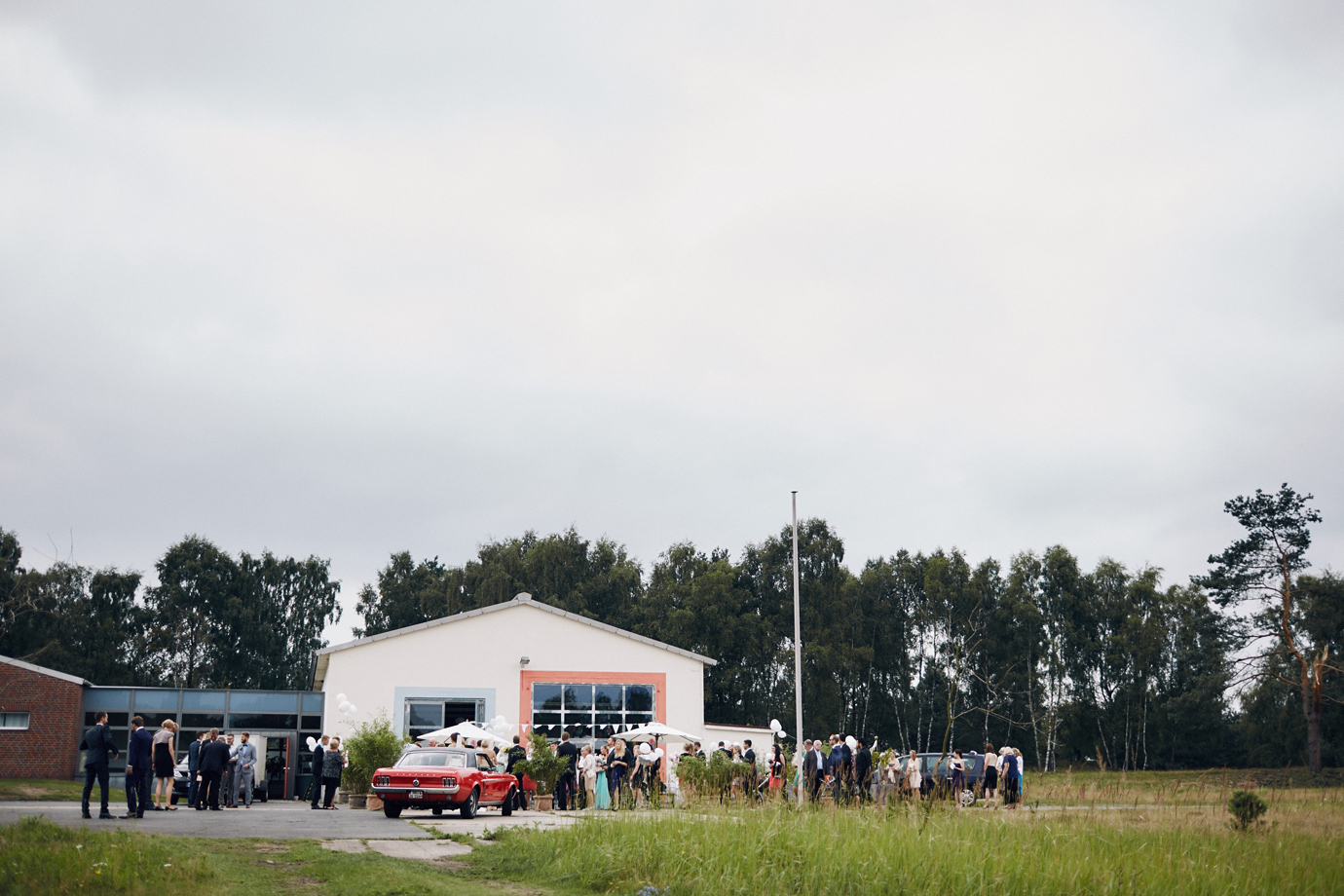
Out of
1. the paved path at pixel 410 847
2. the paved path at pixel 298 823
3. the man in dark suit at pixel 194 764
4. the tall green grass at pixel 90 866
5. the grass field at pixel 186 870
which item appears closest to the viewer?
the tall green grass at pixel 90 866

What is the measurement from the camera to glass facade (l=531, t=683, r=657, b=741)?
36094mm

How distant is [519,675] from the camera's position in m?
36.1

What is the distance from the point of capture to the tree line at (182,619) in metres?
61.8

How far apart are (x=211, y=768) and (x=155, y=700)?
728 inches

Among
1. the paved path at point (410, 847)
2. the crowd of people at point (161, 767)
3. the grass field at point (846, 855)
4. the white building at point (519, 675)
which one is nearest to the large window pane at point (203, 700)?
the white building at point (519, 675)

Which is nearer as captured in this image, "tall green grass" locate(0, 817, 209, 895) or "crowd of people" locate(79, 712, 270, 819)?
"tall green grass" locate(0, 817, 209, 895)

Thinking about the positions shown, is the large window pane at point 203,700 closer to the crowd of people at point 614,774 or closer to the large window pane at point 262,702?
the large window pane at point 262,702

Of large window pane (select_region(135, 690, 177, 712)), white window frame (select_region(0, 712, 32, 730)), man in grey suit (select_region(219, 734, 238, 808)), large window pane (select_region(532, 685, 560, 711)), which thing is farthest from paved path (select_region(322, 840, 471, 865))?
white window frame (select_region(0, 712, 32, 730))

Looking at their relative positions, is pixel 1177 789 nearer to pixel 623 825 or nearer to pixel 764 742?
pixel 623 825

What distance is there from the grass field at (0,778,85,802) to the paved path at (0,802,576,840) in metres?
10.3

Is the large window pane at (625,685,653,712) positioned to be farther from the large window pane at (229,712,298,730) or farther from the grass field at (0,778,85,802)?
the grass field at (0,778,85,802)

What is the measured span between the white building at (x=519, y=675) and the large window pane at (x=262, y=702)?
1906 mm

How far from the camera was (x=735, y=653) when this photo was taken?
63.1 m

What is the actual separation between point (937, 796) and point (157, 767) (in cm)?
1477
